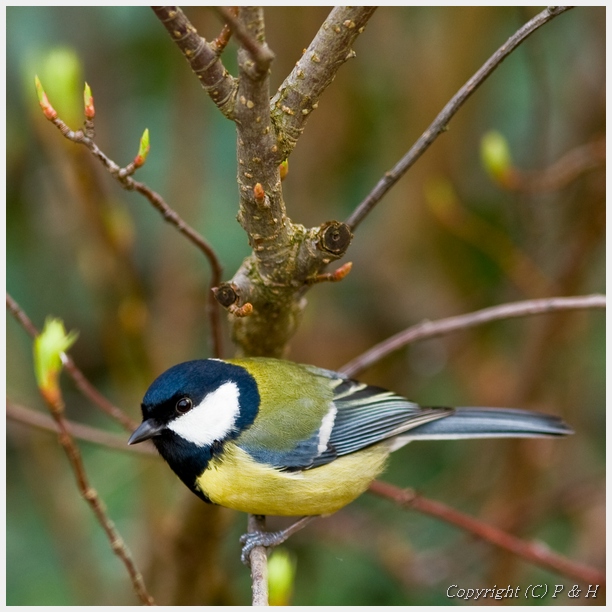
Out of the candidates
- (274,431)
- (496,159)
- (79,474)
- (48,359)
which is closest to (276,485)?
(274,431)

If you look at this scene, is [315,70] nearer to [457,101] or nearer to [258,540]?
[457,101]

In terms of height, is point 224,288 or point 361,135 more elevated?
point 361,135

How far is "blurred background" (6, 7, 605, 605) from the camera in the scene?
6.57 feet

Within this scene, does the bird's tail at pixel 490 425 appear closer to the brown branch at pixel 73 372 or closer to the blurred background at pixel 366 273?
the blurred background at pixel 366 273

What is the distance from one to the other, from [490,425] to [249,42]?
1.06m

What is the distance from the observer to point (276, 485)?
1346 millimetres

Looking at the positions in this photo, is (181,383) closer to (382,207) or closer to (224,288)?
(224,288)

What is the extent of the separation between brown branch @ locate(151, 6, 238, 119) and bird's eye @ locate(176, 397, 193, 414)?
0.60 metres

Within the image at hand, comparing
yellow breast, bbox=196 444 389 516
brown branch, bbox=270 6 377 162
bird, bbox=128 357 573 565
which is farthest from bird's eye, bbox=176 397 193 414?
brown branch, bbox=270 6 377 162

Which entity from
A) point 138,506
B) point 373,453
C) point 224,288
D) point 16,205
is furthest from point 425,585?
point 16,205

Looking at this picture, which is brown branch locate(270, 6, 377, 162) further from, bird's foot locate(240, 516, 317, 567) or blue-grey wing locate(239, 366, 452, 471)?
bird's foot locate(240, 516, 317, 567)

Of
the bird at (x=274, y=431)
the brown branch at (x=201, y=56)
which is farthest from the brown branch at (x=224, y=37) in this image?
the bird at (x=274, y=431)

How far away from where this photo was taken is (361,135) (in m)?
2.50

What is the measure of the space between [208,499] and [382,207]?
1.60 meters
